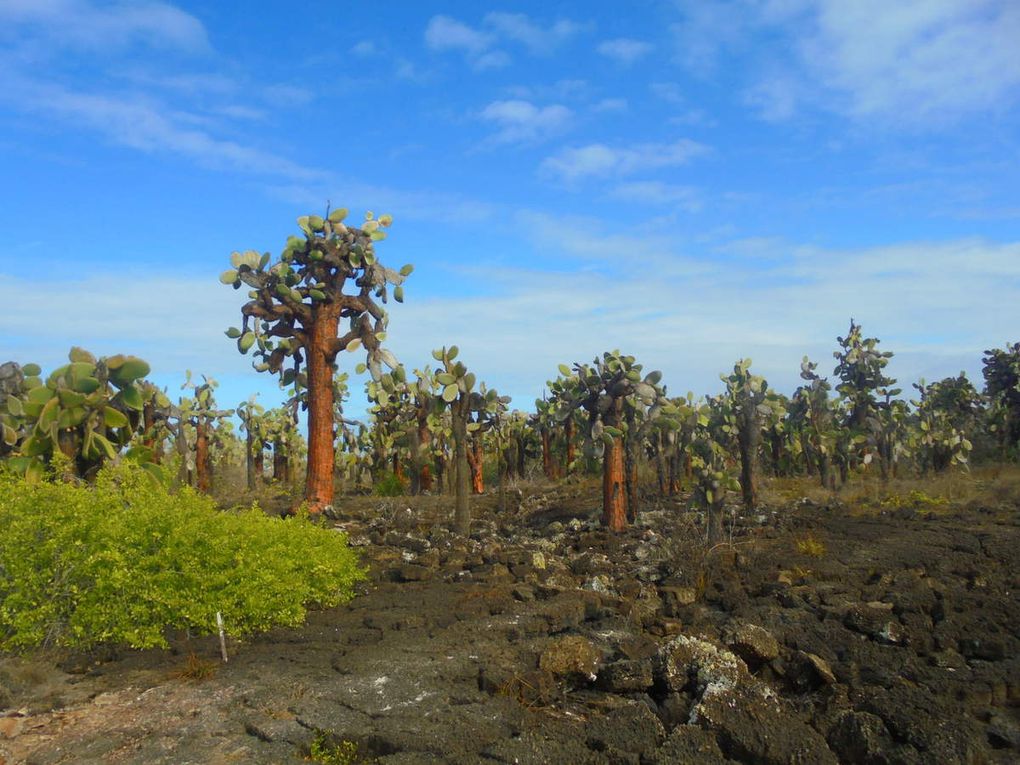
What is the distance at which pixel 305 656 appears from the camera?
7734 mm

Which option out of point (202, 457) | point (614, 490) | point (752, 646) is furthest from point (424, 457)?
point (752, 646)

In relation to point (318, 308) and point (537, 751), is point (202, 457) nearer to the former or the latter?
point (318, 308)

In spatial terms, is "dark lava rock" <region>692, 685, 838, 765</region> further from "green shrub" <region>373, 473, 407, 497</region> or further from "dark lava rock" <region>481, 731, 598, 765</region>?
"green shrub" <region>373, 473, 407, 497</region>

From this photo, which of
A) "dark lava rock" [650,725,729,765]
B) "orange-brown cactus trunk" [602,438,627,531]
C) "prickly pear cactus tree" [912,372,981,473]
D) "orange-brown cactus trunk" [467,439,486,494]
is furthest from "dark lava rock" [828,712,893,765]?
"prickly pear cactus tree" [912,372,981,473]

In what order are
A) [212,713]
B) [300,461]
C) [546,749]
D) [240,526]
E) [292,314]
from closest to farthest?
[546,749] → [212,713] → [240,526] → [292,314] → [300,461]

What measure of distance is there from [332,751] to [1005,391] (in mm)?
31598

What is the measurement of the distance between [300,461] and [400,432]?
16.5m

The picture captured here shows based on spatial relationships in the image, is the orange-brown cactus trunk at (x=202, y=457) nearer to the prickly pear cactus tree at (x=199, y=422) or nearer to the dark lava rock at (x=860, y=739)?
the prickly pear cactus tree at (x=199, y=422)

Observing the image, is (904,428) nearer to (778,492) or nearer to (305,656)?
(778,492)

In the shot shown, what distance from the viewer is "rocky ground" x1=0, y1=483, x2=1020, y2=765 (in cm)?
566

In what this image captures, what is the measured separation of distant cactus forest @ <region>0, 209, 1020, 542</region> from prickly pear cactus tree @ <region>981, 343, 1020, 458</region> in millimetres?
74

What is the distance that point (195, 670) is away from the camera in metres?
7.20

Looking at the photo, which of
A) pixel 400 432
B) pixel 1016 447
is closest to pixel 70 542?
pixel 400 432

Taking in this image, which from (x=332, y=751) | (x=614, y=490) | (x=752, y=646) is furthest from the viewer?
(x=614, y=490)
